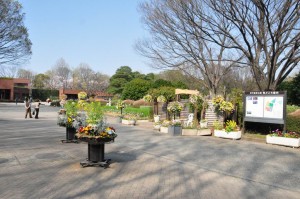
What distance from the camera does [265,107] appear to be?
13.9 meters

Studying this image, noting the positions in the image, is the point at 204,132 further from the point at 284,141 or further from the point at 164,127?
the point at 284,141

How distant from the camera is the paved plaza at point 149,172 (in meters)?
5.65

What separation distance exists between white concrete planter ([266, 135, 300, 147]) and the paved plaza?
76cm

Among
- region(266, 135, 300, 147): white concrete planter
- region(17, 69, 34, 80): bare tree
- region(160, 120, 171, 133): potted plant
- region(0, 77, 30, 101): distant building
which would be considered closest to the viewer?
region(266, 135, 300, 147): white concrete planter

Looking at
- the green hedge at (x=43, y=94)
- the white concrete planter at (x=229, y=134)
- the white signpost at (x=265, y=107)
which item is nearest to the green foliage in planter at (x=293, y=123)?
the white signpost at (x=265, y=107)

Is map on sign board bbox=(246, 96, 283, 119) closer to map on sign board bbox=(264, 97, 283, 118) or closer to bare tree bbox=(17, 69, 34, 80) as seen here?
map on sign board bbox=(264, 97, 283, 118)

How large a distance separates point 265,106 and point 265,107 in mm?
47

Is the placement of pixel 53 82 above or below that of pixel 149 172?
above

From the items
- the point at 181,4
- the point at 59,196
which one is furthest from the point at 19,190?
the point at 181,4

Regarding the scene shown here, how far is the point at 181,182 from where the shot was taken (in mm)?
6395

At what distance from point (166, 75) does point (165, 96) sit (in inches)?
1579

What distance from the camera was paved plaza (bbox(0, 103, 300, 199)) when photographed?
5.65 metres

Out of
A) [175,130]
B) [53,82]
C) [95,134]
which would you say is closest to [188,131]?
[175,130]

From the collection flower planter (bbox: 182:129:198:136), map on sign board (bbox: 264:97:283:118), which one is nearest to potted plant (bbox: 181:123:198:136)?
flower planter (bbox: 182:129:198:136)
